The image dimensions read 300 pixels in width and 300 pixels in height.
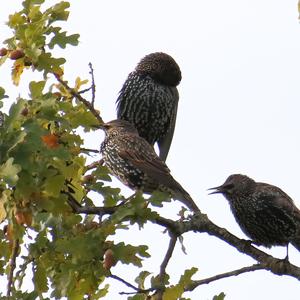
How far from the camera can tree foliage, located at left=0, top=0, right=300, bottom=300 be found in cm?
351

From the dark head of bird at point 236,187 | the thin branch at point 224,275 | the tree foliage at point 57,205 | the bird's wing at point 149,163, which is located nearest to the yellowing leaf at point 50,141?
the tree foliage at point 57,205

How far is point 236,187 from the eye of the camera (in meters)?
6.50

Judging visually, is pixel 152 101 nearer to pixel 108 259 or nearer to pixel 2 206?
pixel 108 259

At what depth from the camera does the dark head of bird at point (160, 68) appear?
772 cm

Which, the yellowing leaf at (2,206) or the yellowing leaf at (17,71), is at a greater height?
the yellowing leaf at (17,71)

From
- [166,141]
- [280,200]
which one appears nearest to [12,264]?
[280,200]

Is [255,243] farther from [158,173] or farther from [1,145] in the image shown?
[1,145]

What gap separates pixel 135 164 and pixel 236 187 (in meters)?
0.90

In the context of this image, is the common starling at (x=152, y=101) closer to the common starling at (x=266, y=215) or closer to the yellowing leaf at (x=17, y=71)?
the common starling at (x=266, y=215)

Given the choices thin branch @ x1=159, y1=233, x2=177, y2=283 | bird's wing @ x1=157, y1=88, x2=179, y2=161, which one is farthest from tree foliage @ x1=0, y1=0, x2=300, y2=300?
bird's wing @ x1=157, y1=88, x2=179, y2=161

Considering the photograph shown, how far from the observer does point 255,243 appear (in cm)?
604

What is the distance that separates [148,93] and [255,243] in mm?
1999

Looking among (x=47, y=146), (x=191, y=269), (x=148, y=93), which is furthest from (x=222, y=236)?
(x=148, y=93)

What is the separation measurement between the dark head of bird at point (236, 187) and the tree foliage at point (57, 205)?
1.22 meters
